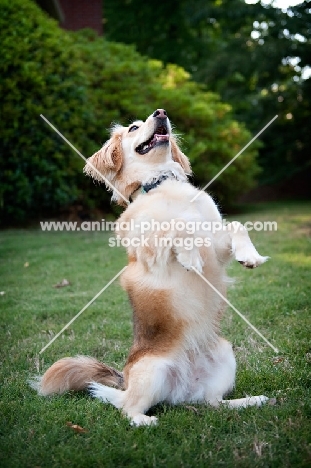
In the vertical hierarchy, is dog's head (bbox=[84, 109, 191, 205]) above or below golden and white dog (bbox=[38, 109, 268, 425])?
above

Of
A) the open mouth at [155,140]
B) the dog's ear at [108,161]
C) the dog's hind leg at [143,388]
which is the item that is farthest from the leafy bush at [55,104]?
the dog's hind leg at [143,388]

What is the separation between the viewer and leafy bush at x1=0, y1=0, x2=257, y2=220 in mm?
9914

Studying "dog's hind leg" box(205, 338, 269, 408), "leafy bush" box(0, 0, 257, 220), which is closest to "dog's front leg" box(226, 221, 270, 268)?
"dog's hind leg" box(205, 338, 269, 408)

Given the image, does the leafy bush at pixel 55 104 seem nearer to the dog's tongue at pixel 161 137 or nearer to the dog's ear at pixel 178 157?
the dog's ear at pixel 178 157

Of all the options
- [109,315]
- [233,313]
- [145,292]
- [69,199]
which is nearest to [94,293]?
[109,315]

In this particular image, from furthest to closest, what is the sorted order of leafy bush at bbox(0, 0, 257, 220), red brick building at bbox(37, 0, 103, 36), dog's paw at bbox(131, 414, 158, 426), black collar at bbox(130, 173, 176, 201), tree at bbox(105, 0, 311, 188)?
1. tree at bbox(105, 0, 311, 188)
2. red brick building at bbox(37, 0, 103, 36)
3. leafy bush at bbox(0, 0, 257, 220)
4. black collar at bbox(130, 173, 176, 201)
5. dog's paw at bbox(131, 414, 158, 426)

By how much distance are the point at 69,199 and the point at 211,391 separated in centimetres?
788

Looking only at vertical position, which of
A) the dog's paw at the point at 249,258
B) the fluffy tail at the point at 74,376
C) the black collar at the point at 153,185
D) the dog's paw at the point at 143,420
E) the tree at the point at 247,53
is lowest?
the dog's paw at the point at 143,420

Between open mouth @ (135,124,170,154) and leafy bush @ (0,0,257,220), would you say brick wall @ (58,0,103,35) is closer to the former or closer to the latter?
leafy bush @ (0,0,257,220)

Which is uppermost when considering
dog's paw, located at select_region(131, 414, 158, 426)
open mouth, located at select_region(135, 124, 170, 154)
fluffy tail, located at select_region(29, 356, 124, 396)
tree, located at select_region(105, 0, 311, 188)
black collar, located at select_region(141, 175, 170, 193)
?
tree, located at select_region(105, 0, 311, 188)

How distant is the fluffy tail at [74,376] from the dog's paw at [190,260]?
0.94m

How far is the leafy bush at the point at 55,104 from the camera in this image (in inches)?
390

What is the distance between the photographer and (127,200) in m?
4.09

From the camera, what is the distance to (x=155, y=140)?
13.3ft
